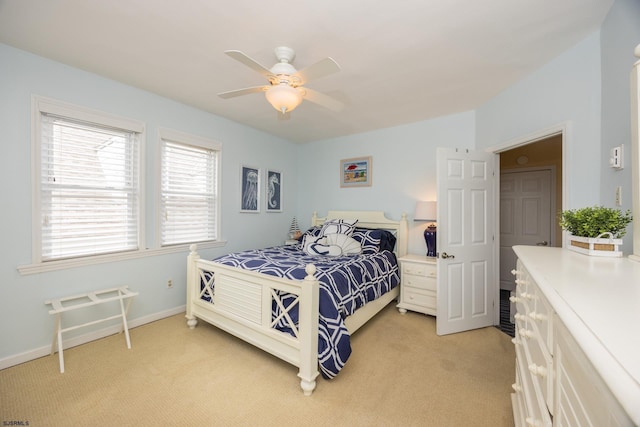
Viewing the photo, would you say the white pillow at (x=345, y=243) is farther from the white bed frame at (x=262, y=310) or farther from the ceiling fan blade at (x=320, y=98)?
the ceiling fan blade at (x=320, y=98)

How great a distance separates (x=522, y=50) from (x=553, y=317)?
225cm

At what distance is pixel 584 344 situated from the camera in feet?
1.48

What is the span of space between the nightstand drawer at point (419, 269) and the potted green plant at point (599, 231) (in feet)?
5.77

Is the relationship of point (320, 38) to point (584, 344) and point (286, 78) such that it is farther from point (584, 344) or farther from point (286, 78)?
point (584, 344)

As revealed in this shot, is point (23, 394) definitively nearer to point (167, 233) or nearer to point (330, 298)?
point (167, 233)

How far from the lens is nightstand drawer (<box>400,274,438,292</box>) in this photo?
3.08m

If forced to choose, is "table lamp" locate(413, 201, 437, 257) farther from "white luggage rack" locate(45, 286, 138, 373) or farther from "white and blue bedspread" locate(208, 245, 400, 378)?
"white luggage rack" locate(45, 286, 138, 373)

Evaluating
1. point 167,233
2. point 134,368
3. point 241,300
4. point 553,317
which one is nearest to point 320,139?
point 167,233

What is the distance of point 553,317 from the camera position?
0.73 meters

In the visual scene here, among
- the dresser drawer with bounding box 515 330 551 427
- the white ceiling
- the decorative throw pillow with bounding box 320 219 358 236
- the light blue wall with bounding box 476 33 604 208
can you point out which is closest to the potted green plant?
the dresser drawer with bounding box 515 330 551 427

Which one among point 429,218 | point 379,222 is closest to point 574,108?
point 429,218

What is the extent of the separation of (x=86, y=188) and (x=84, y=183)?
5 cm

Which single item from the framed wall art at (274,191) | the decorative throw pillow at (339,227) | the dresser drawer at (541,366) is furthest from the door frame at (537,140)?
the framed wall art at (274,191)

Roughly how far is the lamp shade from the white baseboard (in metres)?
3.17
